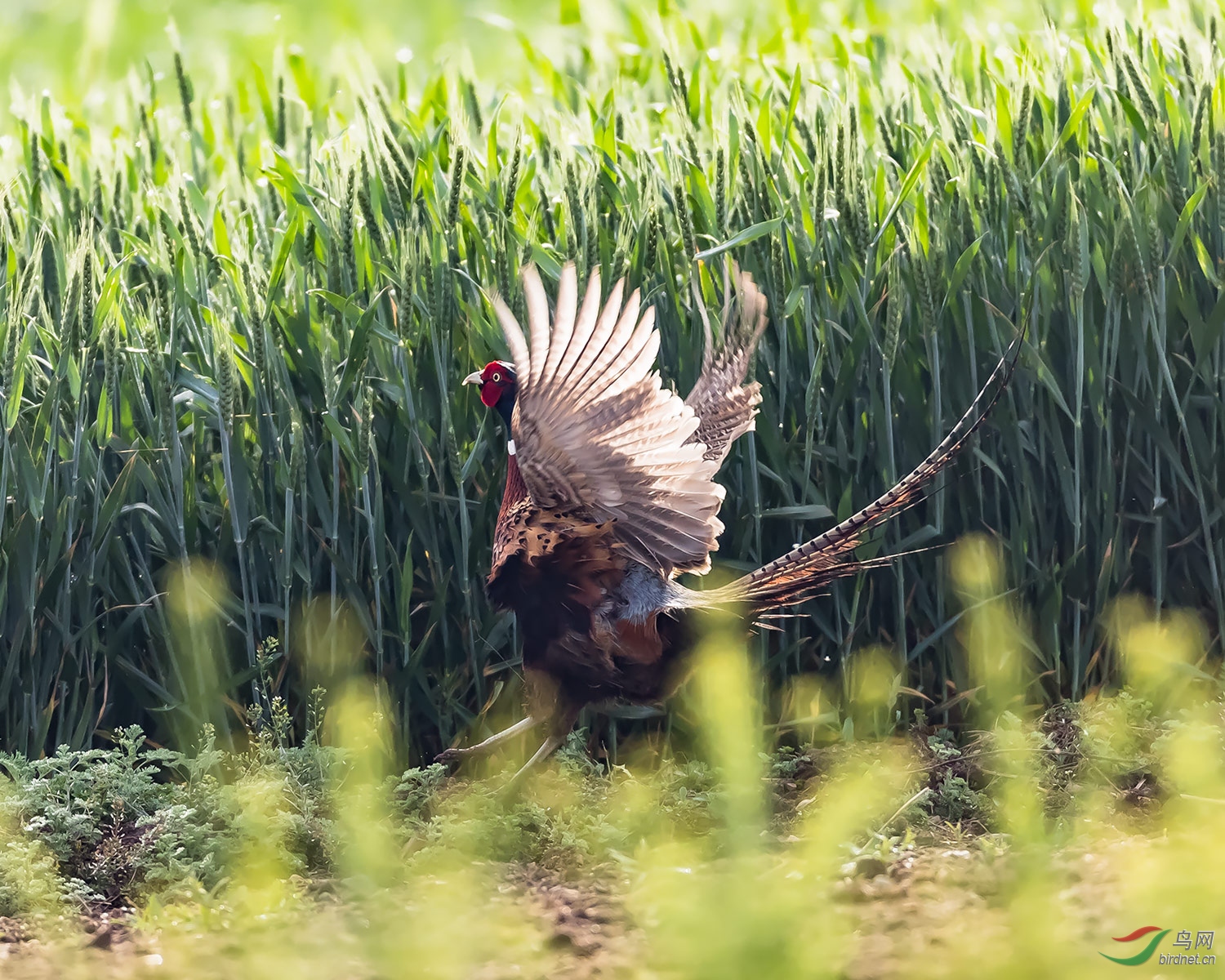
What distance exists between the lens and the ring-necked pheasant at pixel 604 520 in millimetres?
3008

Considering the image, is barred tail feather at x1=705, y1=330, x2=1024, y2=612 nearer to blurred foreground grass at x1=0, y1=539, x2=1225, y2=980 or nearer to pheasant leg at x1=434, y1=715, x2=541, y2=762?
blurred foreground grass at x1=0, y1=539, x2=1225, y2=980

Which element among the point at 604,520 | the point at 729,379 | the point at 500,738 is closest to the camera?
the point at 604,520

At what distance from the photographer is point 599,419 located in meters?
3.02

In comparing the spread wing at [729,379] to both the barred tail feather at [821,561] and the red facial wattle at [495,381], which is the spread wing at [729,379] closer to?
the barred tail feather at [821,561]

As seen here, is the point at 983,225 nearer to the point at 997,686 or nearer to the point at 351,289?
the point at 351,289

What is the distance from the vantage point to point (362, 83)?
153 inches

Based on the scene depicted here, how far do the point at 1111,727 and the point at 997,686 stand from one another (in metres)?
2.04

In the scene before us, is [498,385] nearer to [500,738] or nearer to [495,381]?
[495,381]

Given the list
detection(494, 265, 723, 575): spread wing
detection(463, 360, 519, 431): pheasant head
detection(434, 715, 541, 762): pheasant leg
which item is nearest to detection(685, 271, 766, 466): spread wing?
detection(494, 265, 723, 575): spread wing

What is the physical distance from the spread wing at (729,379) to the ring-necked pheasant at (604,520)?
3cm

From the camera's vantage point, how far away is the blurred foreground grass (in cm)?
138

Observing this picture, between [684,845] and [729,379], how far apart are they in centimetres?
201

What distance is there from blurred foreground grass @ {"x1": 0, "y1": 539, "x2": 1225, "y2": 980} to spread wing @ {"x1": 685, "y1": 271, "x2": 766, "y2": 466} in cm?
53

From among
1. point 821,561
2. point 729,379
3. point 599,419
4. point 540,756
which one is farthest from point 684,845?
point 729,379
